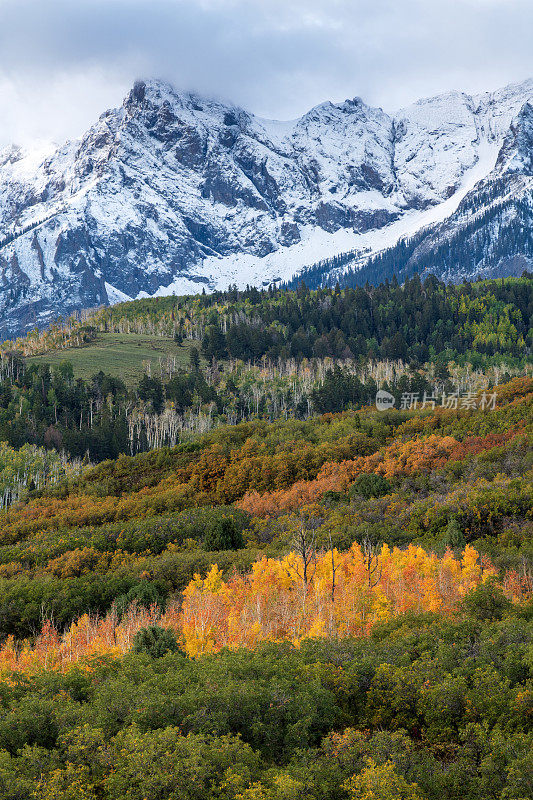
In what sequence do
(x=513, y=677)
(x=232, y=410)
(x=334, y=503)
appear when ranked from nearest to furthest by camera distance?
(x=513, y=677) < (x=334, y=503) < (x=232, y=410)

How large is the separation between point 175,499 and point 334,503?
17.8 meters

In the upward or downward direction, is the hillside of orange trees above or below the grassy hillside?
below

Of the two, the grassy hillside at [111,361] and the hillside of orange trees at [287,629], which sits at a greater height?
the grassy hillside at [111,361]

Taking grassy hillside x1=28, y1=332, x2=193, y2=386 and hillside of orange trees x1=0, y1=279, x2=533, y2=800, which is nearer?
hillside of orange trees x1=0, y1=279, x2=533, y2=800

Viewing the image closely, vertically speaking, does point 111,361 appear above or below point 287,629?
above

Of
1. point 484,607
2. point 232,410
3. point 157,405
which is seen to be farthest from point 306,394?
point 484,607

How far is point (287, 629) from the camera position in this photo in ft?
97.2

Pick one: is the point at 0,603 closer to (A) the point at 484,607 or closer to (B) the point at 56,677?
(B) the point at 56,677

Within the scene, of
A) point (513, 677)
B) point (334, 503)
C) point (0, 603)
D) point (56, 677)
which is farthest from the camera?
point (334, 503)

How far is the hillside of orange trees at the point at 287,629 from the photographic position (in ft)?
53.1

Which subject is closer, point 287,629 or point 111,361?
point 287,629

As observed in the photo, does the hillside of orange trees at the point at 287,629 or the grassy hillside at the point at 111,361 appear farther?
the grassy hillside at the point at 111,361

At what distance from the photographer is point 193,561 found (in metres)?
43.3

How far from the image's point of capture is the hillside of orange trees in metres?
16.2
